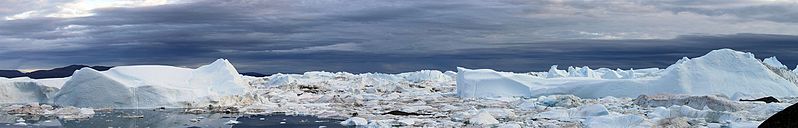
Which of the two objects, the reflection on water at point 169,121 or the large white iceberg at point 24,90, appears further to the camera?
the large white iceberg at point 24,90

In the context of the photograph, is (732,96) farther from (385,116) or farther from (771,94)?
(385,116)

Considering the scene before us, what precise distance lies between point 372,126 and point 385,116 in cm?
258

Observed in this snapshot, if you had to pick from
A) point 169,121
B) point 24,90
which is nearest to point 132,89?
point 169,121

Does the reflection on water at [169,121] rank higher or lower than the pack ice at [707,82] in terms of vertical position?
lower

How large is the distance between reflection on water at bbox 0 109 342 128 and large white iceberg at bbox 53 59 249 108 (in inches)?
67.4

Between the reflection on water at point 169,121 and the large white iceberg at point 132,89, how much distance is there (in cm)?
171

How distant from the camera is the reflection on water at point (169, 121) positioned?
13305 millimetres

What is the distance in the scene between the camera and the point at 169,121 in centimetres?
1418

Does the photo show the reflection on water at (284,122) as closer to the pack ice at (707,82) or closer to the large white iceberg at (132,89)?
the large white iceberg at (132,89)

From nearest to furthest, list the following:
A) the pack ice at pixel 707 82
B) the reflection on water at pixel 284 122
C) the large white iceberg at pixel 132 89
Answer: the reflection on water at pixel 284 122
the large white iceberg at pixel 132 89
the pack ice at pixel 707 82

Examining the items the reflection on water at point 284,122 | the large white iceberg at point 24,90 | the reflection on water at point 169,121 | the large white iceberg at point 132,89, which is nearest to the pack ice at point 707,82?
the reflection on water at point 284,122

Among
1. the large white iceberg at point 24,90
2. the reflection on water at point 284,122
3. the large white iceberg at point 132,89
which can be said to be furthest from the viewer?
the large white iceberg at point 24,90

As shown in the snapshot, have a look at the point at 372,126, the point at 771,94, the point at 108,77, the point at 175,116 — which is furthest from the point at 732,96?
the point at 108,77

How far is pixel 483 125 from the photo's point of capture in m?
12.2
